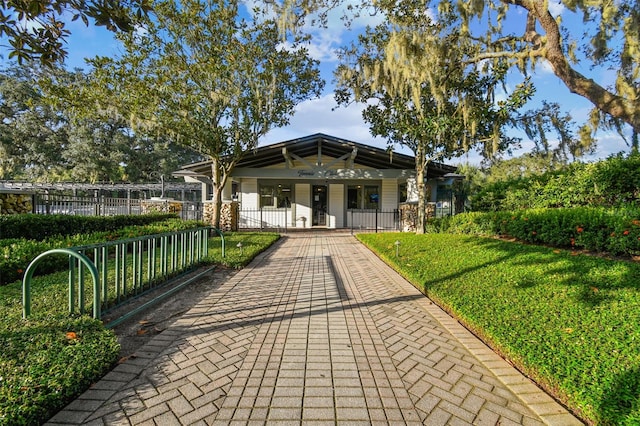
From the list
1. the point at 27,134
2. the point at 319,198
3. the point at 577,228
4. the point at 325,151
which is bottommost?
the point at 577,228

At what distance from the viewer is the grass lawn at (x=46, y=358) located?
1.83m

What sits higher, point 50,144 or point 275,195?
point 50,144

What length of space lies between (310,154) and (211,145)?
599 centimetres

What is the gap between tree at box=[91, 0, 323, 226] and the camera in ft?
31.8

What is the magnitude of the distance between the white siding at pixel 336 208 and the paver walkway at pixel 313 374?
1211 centimetres

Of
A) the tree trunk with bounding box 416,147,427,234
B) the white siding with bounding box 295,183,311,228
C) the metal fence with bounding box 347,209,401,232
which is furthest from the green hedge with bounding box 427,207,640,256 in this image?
the white siding with bounding box 295,183,311,228

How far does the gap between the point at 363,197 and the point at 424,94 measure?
6.77 meters

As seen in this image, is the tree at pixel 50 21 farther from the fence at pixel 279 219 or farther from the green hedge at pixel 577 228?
the fence at pixel 279 219

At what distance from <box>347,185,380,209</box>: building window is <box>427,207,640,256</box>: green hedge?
287 inches

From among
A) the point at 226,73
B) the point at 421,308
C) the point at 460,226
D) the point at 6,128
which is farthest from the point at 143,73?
the point at 6,128

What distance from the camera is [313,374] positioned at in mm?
2465

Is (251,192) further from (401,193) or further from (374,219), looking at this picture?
(401,193)

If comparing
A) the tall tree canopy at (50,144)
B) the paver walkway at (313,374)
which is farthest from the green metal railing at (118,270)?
the tall tree canopy at (50,144)

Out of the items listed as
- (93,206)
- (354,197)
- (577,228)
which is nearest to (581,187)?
(577,228)
